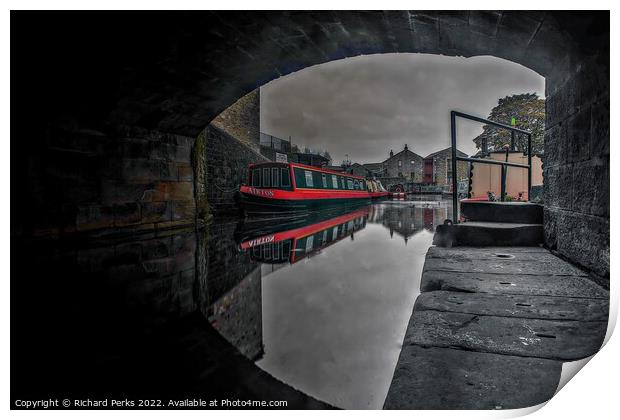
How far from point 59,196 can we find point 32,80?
2026 mm

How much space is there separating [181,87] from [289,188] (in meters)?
6.13

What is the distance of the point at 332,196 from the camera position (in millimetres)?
12125

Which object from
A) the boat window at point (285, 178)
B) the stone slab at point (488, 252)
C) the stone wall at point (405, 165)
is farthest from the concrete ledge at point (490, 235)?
the stone wall at point (405, 165)

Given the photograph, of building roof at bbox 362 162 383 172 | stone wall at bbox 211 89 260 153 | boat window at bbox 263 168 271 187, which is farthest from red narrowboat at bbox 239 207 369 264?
building roof at bbox 362 162 383 172

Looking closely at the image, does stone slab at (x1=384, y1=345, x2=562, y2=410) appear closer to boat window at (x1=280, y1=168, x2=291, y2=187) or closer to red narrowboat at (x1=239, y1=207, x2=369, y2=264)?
red narrowboat at (x1=239, y1=207, x2=369, y2=264)

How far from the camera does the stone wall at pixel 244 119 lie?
13.7 meters

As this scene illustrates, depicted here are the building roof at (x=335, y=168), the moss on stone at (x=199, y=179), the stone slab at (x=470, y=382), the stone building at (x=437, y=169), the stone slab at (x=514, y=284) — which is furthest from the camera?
the stone building at (x=437, y=169)

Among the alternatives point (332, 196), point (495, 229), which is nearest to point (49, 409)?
point (495, 229)

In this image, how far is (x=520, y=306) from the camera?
1.28 meters

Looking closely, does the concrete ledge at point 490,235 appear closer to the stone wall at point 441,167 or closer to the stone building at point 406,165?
the stone wall at point 441,167

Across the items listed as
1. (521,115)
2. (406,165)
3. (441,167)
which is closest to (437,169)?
(441,167)

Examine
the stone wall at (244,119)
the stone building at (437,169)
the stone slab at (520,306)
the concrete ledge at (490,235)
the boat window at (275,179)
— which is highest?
the stone wall at (244,119)

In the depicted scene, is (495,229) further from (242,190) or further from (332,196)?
(332,196)

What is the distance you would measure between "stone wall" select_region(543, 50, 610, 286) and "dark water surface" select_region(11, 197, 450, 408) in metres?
0.99
